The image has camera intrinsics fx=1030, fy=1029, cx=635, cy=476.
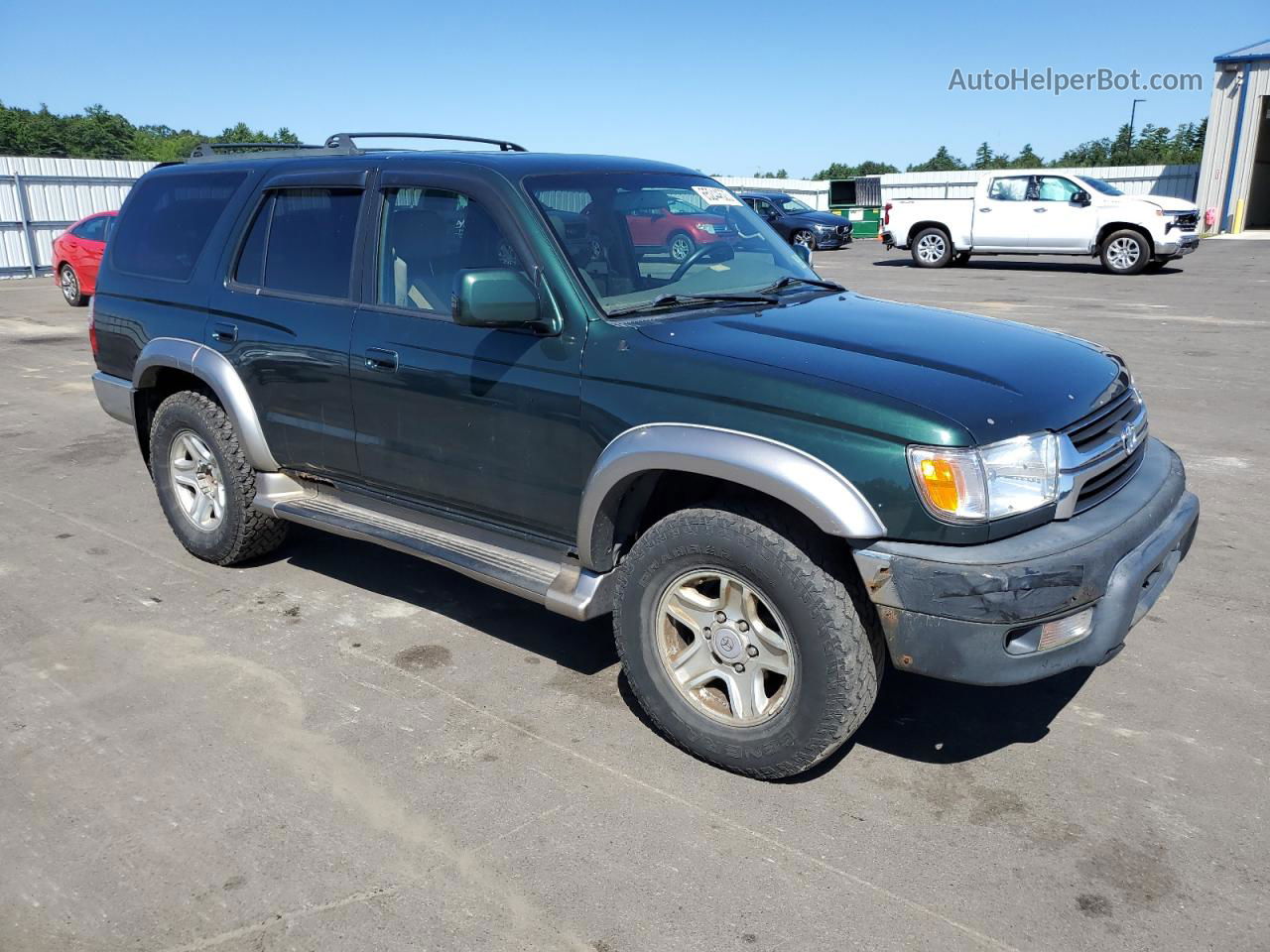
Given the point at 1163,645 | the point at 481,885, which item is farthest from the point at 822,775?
the point at 1163,645

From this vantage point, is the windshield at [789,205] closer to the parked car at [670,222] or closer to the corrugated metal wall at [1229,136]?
the corrugated metal wall at [1229,136]

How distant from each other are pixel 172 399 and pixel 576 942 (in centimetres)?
365

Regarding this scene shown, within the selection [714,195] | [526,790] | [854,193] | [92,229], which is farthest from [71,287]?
[854,193]

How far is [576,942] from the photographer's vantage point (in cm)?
259

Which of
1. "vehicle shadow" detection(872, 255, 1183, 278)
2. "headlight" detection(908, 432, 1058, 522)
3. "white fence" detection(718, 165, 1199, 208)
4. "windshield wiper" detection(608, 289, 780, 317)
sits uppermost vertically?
"white fence" detection(718, 165, 1199, 208)

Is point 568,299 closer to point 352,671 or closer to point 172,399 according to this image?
point 352,671

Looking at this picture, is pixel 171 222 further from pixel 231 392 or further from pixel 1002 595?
pixel 1002 595

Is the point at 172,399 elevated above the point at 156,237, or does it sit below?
below

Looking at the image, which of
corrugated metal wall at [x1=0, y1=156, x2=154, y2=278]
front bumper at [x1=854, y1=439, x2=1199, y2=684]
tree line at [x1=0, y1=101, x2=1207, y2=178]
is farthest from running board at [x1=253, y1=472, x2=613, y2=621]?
tree line at [x1=0, y1=101, x2=1207, y2=178]

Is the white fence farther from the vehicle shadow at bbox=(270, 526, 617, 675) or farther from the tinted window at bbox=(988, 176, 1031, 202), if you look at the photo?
the vehicle shadow at bbox=(270, 526, 617, 675)

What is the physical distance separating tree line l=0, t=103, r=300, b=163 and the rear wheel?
43597 mm

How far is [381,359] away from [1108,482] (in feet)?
8.73

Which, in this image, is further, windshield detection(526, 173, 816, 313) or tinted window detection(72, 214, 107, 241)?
tinted window detection(72, 214, 107, 241)

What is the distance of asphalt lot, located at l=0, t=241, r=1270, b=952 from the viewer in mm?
2666
